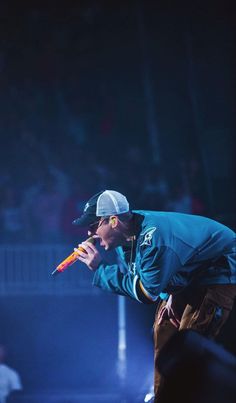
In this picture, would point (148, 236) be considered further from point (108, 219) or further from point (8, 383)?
point (8, 383)

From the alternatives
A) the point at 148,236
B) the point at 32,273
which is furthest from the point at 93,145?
the point at 148,236

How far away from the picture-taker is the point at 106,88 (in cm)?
1078

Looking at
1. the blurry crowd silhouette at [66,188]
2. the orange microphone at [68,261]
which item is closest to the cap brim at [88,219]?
the orange microphone at [68,261]

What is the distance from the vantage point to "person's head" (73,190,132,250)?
5090mm

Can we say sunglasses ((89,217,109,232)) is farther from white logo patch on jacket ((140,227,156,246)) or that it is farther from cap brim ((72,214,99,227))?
white logo patch on jacket ((140,227,156,246))

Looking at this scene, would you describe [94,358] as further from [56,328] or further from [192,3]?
[192,3]

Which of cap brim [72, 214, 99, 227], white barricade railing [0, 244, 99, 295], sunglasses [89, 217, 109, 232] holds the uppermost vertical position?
cap brim [72, 214, 99, 227]

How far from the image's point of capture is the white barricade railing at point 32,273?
884 cm

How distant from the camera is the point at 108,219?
16.7ft

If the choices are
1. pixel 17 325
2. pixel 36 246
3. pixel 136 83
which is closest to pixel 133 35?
pixel 136 83

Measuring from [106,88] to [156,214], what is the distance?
5.81 meters

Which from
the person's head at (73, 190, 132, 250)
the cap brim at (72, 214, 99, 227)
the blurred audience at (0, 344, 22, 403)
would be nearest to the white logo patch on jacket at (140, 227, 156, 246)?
the person's head at (73, 190, 132, 250)

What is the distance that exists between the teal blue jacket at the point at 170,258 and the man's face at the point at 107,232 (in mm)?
124

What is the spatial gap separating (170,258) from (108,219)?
0.47 meters
